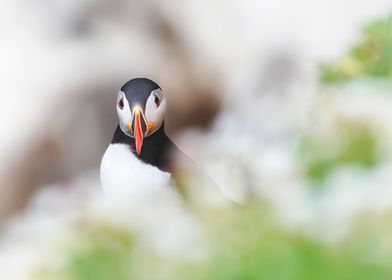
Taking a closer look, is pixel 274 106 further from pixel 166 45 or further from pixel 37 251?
pixel 37 251

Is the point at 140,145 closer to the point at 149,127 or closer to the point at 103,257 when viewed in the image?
the point at 149,127

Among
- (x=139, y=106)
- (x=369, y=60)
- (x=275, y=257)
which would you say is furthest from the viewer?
(x=139, y=106)

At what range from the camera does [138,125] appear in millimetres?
933

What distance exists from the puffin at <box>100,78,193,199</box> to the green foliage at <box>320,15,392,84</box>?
0.28 m

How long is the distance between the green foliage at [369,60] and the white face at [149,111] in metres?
0.28

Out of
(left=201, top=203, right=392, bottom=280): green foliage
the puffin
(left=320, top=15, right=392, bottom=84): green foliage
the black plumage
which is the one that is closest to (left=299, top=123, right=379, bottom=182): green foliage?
(left=201, top=203, right=392, bottom=280): green foliage

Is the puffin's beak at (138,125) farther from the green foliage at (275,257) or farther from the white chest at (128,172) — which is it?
the green foliage at (275,257)

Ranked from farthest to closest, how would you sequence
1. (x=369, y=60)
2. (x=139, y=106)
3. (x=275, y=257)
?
(x=139, y=106), (x=369, y=60), (x=275, y=257)

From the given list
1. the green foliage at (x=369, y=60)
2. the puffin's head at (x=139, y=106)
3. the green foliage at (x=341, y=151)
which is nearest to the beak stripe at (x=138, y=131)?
the puffin's head at (x=139, y=106)

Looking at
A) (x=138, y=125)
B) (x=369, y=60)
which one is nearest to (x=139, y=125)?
(x=138, y=125)

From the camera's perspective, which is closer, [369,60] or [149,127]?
[369,60]

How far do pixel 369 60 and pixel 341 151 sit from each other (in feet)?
0.98

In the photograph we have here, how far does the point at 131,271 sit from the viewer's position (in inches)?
11.7

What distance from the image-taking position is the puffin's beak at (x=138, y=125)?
0.93 m
